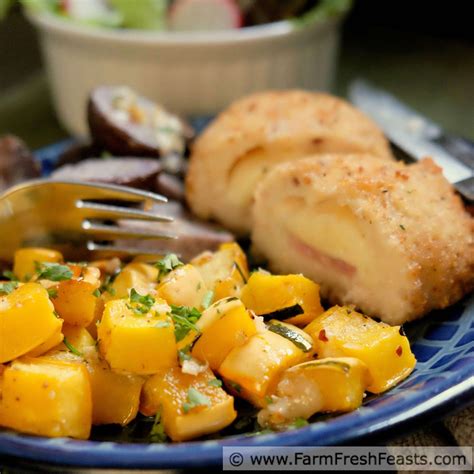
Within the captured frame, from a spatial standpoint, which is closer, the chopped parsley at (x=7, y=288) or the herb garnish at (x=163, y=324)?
the herb garnish at (x=163, y=324)

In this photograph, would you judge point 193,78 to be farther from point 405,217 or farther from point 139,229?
point 405,217

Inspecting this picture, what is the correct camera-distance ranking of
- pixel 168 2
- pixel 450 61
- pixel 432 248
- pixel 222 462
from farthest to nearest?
pixel 450 61, pixel 168 2, pixel 432 248, pixel 222 462

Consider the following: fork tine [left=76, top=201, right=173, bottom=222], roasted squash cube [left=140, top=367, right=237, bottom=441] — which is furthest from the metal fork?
roasted squash cube [left=140, top=367, right=237, bottom=441]

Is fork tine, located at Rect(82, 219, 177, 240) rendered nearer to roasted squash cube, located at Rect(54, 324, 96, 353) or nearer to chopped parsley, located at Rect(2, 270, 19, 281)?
chopped parsley, located at Rect(2, 270, 19, 281)

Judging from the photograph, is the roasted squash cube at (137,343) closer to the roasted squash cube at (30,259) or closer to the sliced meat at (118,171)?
the roasted squash cube at (30,259)

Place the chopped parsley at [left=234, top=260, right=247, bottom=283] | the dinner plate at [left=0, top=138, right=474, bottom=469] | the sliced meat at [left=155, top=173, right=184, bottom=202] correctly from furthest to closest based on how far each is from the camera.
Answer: the sliced meat at [left=155, top=173, right=184, bottom=202] → the chopped parsley at [left=234, top=260, right=247, bottom=283] → the dinner plate at [left=0, top=138, right=474, bottom=469]

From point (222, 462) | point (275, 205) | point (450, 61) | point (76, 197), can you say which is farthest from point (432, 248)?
point (450, 61)

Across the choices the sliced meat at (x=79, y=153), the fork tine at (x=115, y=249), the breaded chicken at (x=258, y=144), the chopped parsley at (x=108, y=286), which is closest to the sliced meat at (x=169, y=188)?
the breaded chicken at (x=258, y=144)
